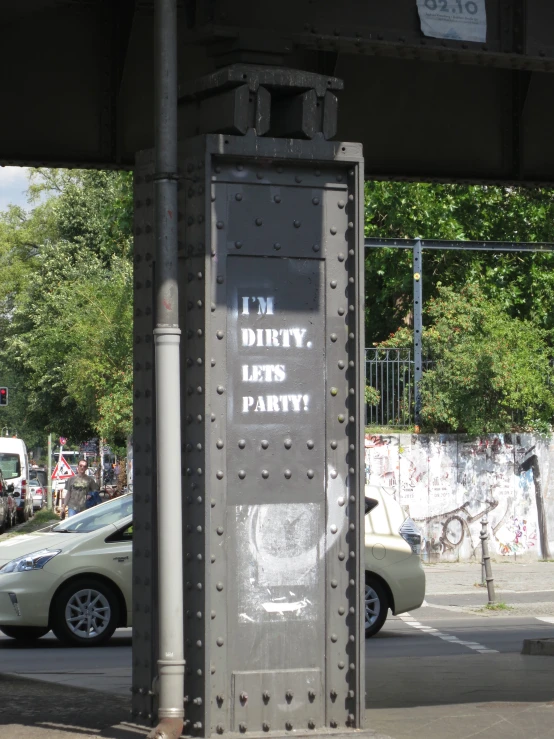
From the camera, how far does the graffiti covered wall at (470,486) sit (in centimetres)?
2259

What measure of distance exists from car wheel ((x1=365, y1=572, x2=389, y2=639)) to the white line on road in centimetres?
70

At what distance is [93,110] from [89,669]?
15.9 ft

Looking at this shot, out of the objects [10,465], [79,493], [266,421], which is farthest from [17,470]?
[266,421]

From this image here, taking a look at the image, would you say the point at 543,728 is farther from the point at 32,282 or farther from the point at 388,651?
the point at 32,282

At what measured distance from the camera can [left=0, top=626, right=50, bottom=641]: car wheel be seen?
13.9 meters

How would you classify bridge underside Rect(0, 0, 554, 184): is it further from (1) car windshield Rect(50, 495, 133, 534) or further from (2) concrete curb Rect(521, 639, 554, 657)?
(1) car windshield Rect(50, 495, 133, 534)

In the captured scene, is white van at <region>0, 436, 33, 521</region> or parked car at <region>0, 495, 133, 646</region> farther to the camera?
white van at <region>0, 436, 33, 521</region>

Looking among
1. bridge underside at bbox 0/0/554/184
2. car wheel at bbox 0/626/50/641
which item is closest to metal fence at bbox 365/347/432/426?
car wheel at bbox 0/626/50/641

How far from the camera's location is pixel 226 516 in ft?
21.3

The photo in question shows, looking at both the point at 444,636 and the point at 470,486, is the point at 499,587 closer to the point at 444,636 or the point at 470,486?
the point at 470,486

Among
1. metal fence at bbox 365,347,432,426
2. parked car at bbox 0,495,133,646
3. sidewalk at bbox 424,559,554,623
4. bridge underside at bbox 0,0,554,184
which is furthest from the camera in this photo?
metal fence at bbox 365,347,432,426

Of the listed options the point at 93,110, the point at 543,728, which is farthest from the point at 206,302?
the point at 93,110

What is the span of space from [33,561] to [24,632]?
44.6 inches

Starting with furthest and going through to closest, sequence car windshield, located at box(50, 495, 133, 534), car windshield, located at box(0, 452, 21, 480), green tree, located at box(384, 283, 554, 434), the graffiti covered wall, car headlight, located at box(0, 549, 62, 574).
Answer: car windshield, located at box(0, 452, 21, 480) → green tree, located at box(384, 283, 554, 434) → the graffiti covered wall → car windshield, located at box(50, 495, 133, 534) → car headlight, located at box(0, 549, 62, 574)
